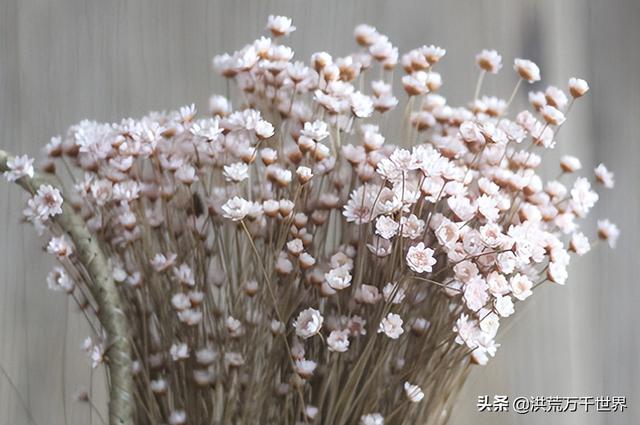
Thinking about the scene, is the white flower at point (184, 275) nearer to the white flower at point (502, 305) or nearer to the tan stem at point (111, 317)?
the tan stem at point (111, 317)

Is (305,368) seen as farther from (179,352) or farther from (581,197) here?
(581,197)

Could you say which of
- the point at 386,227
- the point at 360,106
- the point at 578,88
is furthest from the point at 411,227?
the point at 578,88

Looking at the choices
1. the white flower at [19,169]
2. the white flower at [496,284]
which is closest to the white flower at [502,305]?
the white flower at [496,284]

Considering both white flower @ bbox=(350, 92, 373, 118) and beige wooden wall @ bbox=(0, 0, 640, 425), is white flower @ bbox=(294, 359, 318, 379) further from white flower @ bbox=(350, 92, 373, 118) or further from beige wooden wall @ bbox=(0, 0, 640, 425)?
beige wooden wall @ bbox=(0, 0, 640, 425)

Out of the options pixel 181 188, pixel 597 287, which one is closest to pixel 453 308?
pixel 181 188

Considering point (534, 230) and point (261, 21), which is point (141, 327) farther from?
point (261, 21)
